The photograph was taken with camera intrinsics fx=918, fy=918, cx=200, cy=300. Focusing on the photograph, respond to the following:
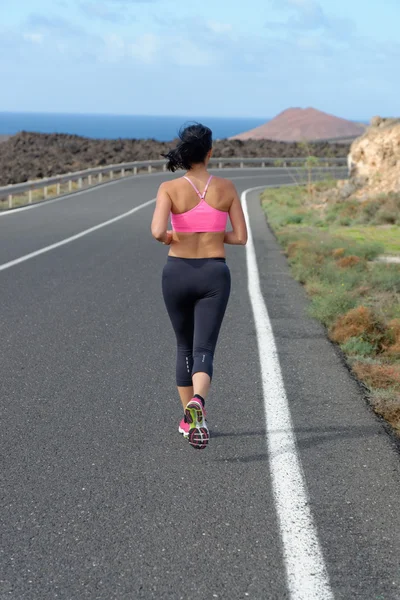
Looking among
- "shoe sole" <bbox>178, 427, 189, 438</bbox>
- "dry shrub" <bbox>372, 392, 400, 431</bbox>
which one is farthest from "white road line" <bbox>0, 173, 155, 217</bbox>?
"shoe sole" <bbox>178, 427, 189, 438</bbox>

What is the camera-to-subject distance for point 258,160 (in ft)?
195

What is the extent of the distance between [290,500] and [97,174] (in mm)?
39807

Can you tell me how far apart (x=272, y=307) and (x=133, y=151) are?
168 feet

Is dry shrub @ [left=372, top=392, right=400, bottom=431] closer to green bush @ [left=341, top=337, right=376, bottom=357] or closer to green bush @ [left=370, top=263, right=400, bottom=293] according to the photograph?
green bush @ [left=341, top=337, right=376, bottom=357]

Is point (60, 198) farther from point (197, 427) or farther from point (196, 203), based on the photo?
point (197, 427)

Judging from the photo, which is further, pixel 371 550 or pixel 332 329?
pixel 332 329

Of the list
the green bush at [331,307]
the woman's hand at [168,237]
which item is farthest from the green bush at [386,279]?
the woman's hand at [168,237]

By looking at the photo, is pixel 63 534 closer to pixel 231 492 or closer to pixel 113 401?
pixel 231 492

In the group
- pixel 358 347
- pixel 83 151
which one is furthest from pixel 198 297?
pixel 83 151

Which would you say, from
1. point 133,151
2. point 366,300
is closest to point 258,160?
point 133,151

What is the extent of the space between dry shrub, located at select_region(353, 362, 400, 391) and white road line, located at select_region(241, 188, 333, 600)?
2.27ft

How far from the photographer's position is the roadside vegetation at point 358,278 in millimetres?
7746

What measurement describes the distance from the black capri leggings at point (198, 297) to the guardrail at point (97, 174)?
20584 mm

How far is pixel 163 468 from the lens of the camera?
5.21 meters
